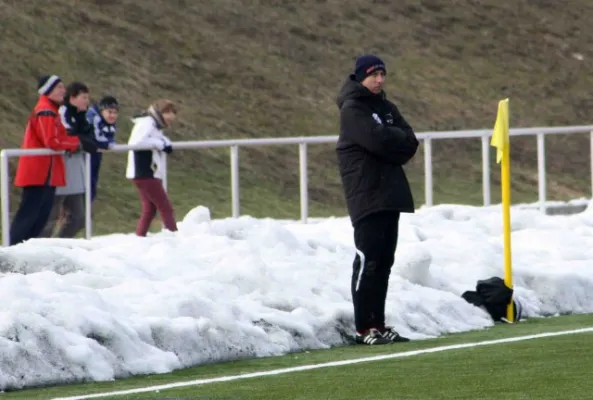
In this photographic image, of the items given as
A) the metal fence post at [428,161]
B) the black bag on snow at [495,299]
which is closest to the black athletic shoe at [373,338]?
the black bag on snow at [495,299]

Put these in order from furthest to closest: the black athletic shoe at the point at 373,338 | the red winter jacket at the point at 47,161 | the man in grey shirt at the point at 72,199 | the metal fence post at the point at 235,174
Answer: the metal fence post at the point at 235,174, the man in grey shirt at the point at 72,199, the red winter jacket at the point at 47,161, the black athletic shoe at the point at 373,338

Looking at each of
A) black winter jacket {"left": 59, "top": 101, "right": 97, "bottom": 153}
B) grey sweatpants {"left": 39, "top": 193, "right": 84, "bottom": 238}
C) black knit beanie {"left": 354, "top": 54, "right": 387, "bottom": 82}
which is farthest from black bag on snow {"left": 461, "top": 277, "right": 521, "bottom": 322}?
black winter jacket {"left": 59, "top": 101, "right": 97, "bottom": 153}

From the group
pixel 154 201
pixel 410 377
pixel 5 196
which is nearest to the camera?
pixel 410 377

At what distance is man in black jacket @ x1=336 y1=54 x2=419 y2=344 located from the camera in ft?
40.8

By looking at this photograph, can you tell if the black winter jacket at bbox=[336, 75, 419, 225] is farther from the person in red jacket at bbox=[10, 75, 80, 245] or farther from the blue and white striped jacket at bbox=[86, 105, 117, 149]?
the blue and white striped jacket at bbox=[86, 105, 117, 149]

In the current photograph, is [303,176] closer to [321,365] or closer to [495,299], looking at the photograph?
[495,299]

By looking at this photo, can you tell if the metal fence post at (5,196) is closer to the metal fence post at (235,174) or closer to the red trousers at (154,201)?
the red trousers at (154,201)

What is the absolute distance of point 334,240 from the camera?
16219mm

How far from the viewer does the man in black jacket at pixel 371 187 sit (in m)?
12.4

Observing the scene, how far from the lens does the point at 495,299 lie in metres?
13.8

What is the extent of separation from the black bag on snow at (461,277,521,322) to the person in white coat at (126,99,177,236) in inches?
198

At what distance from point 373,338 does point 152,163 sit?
21.2ft

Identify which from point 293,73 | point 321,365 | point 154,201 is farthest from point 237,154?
point 293,73

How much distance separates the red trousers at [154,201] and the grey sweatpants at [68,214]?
122cm
